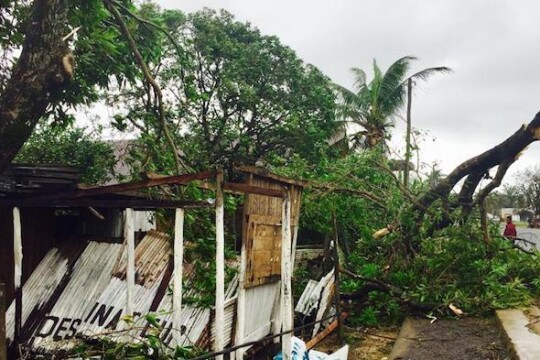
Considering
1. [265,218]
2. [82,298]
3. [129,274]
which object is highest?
[265,218]

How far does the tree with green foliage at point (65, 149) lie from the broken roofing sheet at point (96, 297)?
14.8 feet

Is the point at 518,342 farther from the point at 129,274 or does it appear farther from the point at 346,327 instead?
the point at 129,274

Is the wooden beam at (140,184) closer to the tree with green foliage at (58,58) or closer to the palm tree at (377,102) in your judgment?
the tree with green foliage at (58,58)

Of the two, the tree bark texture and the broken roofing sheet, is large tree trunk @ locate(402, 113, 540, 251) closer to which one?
the tree bark texture

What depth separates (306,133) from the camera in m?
15.0

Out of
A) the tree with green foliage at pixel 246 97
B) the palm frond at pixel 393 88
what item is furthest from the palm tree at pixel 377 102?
the tree with green foliage at pixel 246 97

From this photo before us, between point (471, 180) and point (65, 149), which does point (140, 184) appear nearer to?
point (471, 180)

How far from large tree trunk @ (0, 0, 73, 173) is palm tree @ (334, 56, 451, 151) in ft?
48.3

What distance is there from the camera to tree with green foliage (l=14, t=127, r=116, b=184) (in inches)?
466

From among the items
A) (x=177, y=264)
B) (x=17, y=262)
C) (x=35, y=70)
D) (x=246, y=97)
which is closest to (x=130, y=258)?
(x=177, y=264)

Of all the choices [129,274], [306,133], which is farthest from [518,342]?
[306,133]

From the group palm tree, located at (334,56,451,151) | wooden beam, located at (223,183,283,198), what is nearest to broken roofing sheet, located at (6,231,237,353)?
wooden beam, located at (223,183,283,198)

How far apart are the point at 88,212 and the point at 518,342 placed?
20.9 feet

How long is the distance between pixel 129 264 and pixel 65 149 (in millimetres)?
7843
